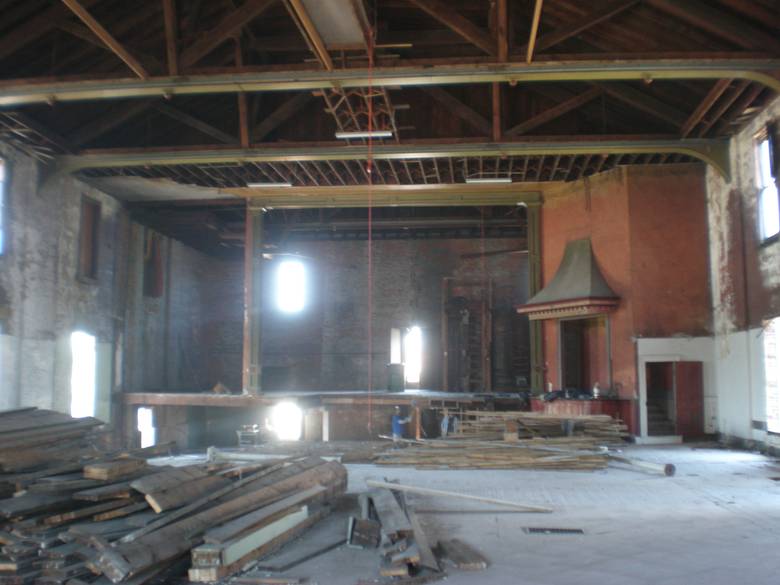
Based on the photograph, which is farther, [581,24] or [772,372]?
[772,372]

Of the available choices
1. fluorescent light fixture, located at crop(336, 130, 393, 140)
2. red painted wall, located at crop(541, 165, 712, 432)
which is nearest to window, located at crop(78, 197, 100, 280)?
fluorescent light fixture, located at crop(336, 130, 393, 140)

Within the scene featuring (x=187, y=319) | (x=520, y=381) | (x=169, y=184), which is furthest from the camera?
(x=187, y=319)

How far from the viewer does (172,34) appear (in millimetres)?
10750

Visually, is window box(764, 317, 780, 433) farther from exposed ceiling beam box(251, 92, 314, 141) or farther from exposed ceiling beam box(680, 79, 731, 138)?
exposed ceiling beam box(251, 92, 314, 141)

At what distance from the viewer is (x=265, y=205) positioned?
1903 centimetres

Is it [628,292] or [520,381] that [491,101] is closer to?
[628,292]

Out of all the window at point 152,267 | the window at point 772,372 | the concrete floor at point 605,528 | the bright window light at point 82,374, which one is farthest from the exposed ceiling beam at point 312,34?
the window at point 152,267

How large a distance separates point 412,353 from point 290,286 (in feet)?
17.5

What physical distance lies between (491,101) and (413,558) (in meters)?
11.5

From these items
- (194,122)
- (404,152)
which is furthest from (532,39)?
(194,122)

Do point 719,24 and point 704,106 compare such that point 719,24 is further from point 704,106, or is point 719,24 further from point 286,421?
point 286,421

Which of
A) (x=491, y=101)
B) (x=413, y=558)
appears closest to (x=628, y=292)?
(x=491, y=101)

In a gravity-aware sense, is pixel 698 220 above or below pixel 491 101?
below

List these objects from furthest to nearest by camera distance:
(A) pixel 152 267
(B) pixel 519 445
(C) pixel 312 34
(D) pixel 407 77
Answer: (A) pixel 152 267 < (B) pixel 519 445 < (D) pixel 407 77 < (C) pixel 312 34
